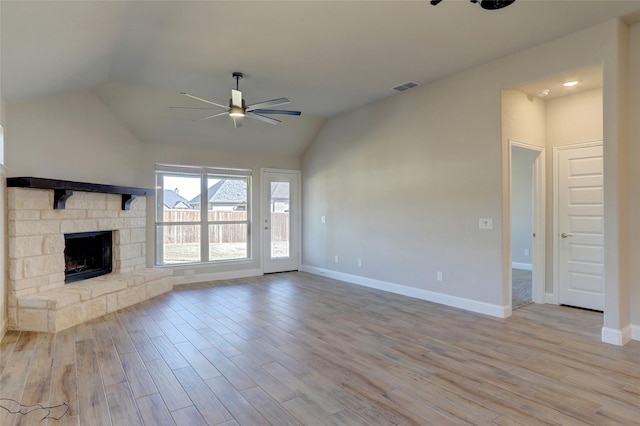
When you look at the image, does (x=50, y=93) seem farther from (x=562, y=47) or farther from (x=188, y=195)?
(x=562, y=47)

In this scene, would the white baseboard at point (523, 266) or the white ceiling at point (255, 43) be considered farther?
the white baseboard at point (523, 266)

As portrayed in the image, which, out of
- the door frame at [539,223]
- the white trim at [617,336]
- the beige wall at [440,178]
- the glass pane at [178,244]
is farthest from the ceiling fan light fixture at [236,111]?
the white trim at [617,336]

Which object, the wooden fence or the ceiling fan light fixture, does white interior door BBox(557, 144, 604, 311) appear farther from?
the wooden fence

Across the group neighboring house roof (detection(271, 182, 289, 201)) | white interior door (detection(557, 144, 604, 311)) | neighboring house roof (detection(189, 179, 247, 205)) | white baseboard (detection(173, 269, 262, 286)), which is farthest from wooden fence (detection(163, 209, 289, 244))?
white interior door (detection(557, 144, 604, 311))

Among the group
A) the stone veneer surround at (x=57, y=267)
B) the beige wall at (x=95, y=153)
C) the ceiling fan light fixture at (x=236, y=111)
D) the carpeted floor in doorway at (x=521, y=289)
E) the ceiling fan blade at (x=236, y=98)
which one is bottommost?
the carpeted floor in doorway at (x=521, y=289)

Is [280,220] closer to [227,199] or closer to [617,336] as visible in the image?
[227,199]

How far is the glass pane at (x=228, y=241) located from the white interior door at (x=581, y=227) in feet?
17.5

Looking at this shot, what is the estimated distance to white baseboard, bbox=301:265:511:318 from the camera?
4.20 metres

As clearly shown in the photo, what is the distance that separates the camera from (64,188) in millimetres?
4090

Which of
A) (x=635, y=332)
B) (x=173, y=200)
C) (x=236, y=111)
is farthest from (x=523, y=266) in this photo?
(x=173, y=200)

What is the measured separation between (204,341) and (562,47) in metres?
4.76

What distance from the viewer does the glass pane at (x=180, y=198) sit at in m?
6.19

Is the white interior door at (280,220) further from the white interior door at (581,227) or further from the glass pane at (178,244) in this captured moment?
the white interior door at (581,227)

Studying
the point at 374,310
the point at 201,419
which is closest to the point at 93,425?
the point at 201,419
